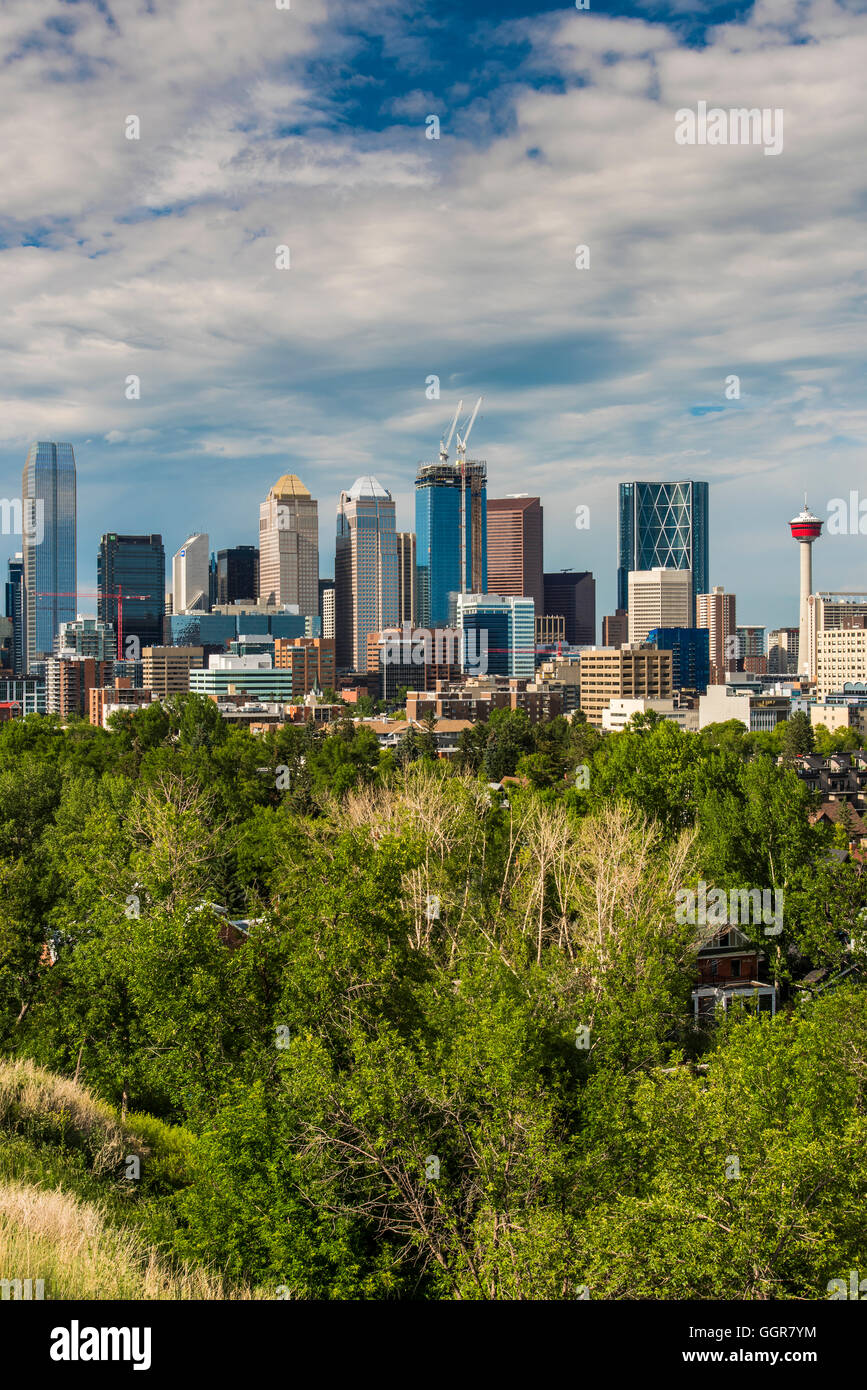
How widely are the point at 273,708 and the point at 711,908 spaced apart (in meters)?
122

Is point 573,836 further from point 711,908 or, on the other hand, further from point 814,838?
point 814,838

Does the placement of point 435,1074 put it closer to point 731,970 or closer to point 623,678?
point 731,970

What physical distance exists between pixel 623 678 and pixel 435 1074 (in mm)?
148734

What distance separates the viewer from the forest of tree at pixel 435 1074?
12445 millimetres

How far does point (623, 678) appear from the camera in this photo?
162375 mm

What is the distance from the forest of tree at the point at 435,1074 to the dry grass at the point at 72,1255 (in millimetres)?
2525

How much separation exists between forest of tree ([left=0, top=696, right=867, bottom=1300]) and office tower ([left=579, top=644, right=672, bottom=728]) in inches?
Result: 5094

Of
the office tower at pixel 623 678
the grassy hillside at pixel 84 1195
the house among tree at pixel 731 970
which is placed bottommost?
the house among tree at pixel 731 970

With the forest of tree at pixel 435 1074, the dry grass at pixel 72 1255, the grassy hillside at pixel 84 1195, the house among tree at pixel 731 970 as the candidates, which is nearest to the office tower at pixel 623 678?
the house among tree at pixel 731 970

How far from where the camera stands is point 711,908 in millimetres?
34688

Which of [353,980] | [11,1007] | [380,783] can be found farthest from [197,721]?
[353,980]

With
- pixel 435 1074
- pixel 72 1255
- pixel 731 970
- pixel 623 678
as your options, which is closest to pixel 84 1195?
pixel 72 1255

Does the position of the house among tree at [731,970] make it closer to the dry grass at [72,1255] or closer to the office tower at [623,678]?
the dry grass at [72,1255]

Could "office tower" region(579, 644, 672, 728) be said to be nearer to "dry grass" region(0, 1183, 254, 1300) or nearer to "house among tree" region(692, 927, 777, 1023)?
"house among tree" region(692, 927, 777, 1023)
